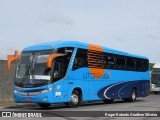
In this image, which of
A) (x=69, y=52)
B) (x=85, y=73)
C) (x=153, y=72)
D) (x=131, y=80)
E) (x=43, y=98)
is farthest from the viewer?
(x=153, y=72)

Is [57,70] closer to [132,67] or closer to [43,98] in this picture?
[43,98]

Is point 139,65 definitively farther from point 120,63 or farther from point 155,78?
point 155,78

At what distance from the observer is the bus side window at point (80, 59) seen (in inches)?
838

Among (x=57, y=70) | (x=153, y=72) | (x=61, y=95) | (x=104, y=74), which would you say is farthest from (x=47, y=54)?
(x=153, y=72)

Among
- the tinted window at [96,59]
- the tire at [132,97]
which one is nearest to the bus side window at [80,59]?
the tinted window at [96,59]

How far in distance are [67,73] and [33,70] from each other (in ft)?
5.97

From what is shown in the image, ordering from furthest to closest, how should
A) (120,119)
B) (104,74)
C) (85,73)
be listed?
(104,74)
(85,73)
(120,119)

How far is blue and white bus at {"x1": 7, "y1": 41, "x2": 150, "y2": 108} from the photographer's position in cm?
1947

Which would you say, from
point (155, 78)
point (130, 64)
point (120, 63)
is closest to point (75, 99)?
point (120, 63)

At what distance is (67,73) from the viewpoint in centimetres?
2052

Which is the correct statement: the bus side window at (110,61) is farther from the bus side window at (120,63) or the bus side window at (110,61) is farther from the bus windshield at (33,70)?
the bus windshield at (33,70)

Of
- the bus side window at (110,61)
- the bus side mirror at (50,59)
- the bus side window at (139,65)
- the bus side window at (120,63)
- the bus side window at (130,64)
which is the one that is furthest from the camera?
the bus side window at (139,65)

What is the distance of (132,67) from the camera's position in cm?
2864

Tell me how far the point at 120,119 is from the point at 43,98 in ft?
18.3
